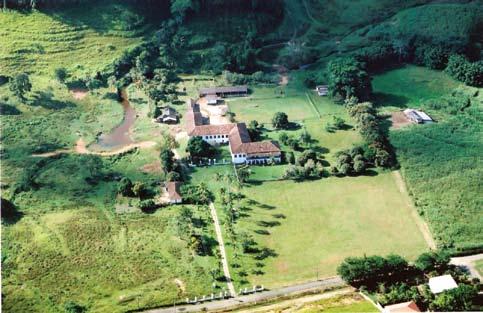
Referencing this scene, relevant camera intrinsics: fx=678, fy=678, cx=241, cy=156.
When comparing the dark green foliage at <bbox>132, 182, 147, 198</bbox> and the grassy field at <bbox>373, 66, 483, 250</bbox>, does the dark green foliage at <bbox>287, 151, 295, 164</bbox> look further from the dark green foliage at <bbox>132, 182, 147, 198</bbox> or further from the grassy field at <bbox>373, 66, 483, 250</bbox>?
the dark green foliage at <bbox>132, 182, 147, 198</bbox>

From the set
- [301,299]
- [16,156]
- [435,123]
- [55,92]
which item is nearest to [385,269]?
[301,299]

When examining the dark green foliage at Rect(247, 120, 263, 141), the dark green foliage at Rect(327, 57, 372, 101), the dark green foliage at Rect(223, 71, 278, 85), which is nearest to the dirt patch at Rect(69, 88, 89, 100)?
the dark green foliage at Rect(223, 71, 278, 85)

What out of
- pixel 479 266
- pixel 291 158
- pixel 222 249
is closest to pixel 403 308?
pixel 479 266

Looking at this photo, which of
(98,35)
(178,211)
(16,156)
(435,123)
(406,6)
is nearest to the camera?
(178,211)

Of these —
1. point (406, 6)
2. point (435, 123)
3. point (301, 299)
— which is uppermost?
point (406, 6)

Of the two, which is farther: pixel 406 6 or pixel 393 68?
pixel 406 6

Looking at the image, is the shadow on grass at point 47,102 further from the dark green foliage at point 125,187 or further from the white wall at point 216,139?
the dark green foliage at point 125,187

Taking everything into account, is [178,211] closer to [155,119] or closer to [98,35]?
[155,119]
